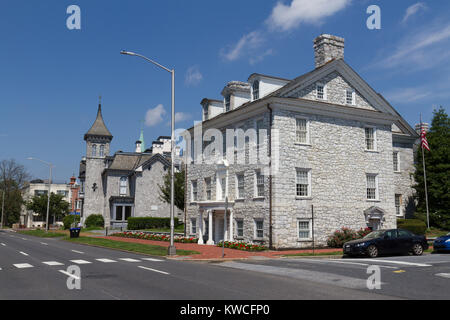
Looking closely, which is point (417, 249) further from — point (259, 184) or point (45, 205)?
point (45, 205)

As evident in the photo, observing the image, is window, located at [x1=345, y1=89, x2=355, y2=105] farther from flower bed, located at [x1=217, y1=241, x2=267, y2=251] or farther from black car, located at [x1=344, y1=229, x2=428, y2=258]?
flower bed, located at [x1=217, y1=241, x2=267, y2=251]

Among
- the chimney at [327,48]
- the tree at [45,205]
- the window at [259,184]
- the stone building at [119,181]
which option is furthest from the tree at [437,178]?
the tree at [45,205]

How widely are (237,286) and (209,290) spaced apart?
1028mm

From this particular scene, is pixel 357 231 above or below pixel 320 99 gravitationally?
below

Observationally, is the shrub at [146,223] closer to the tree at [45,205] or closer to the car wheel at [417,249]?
the tree at [45,205]

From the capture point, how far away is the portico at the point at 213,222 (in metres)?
28.1

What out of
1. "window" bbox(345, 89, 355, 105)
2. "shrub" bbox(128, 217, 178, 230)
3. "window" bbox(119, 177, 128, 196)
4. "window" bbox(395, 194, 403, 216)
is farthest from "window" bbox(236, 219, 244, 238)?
"window" bbox(119, 177, 128, 196)

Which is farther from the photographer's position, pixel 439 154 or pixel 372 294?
pixel 439 154

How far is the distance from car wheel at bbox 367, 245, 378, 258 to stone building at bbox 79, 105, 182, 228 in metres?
39.0

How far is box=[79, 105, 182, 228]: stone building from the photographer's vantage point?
56531 mm
